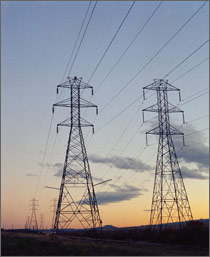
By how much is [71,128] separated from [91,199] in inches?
329

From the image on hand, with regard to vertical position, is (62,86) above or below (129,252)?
above

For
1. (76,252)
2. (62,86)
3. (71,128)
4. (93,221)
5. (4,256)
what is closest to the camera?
(4,256)

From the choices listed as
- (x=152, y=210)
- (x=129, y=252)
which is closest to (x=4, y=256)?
(x=129, y=252)

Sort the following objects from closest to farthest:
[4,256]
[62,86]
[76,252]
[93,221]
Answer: [4,256] < [76,252] < [93,221] < [62,86]

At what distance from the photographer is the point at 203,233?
41094mm

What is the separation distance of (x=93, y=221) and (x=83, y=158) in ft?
21.8

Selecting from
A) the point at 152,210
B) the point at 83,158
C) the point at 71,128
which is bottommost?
the point at 152,210

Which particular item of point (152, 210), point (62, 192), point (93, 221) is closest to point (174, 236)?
point (152, 210)

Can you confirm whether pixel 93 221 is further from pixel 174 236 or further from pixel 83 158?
pixel 174 236

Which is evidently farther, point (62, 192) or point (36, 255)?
point (62, 192)

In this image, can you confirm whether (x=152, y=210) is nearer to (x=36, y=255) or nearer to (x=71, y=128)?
(x=71, y=128)

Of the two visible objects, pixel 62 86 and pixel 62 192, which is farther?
pixel 62 86

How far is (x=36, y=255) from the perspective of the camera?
27.4 metres

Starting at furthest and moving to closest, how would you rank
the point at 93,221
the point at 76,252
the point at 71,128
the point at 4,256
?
the point at 71,128 → the point at 93,221 → the point at 76,252 → the point at 4,256
